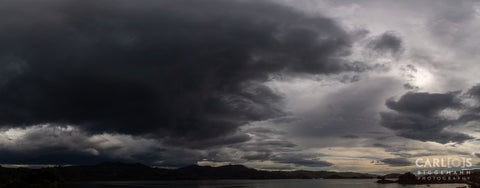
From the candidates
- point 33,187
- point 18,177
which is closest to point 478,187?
point 33,187

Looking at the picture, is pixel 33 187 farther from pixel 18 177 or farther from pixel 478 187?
pixel 478 187

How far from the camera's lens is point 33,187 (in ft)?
618

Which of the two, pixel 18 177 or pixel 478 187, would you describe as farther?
pixel 18 177

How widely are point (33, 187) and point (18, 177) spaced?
1787cm

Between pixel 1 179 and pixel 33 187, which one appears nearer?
pixel 1 179

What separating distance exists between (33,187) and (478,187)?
26899cm

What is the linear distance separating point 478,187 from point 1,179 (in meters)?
278

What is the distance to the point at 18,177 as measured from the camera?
645 ft

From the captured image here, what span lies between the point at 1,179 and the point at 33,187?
1870 centimetres

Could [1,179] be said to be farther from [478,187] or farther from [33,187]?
[478,187]

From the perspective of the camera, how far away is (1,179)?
174500mm

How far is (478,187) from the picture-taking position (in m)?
178
